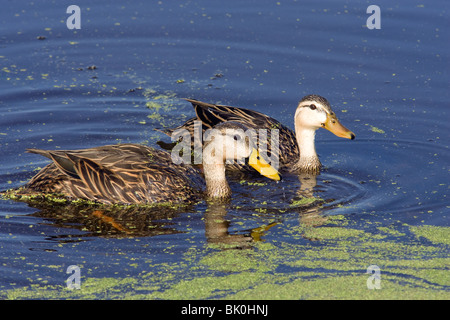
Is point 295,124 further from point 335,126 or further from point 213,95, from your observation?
point 213,95

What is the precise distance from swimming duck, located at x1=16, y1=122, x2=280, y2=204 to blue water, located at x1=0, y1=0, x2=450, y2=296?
32 cm

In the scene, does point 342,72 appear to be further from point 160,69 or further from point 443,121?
point 160,69

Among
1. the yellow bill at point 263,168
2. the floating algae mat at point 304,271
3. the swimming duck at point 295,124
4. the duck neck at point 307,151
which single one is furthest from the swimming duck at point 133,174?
the floating algae mat at point 304,271

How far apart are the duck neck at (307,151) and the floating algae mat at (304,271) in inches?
77.2

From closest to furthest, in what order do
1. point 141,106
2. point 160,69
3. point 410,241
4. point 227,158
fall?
point 410,241, point 227,158, point 141,106, point 160,69

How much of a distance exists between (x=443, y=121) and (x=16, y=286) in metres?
6.52

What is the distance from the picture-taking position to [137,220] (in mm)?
8352

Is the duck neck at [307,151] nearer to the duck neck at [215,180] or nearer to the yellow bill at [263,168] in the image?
the yellow bill at [263,168]

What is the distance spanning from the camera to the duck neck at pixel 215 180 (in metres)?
9.07

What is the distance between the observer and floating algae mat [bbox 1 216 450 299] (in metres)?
6.66

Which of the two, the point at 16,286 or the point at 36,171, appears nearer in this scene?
the point at 16,286
